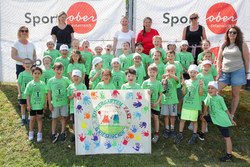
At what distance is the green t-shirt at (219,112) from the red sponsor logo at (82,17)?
4487mm

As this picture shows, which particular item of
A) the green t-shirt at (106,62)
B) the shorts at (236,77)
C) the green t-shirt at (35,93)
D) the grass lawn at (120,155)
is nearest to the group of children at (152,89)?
the green t-shirt at (35,93)

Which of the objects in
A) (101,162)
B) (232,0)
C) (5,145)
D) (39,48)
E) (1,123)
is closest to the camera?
(101,162)

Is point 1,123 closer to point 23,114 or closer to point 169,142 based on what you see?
point 23,114

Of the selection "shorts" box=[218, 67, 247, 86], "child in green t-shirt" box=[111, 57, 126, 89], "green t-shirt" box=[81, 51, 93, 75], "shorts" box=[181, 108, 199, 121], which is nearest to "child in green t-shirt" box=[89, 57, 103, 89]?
"child in green t-shirt" box=[111, 57, 126, 89]

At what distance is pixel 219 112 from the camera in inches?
161

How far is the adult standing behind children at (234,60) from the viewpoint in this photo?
4781mm

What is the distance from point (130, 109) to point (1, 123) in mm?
3230

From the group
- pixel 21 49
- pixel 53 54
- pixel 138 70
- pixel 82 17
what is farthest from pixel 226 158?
pixel 82 17

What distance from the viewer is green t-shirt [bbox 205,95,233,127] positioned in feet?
13.3

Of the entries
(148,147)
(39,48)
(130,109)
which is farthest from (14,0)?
(148,147)

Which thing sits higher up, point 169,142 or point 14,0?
point 14,0

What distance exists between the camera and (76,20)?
713 cm

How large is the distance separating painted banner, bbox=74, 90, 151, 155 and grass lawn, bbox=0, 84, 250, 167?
18 centimetres

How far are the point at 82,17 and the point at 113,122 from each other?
13.6 feet
